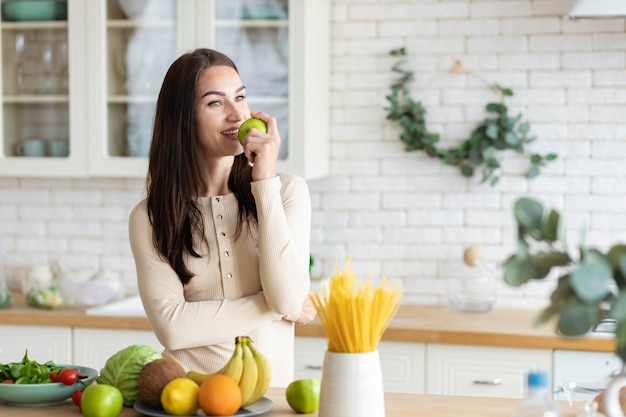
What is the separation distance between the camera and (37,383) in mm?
2072

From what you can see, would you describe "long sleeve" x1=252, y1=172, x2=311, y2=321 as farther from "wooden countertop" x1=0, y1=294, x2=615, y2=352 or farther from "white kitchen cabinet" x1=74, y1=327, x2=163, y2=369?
"white kitchen cabinet" x1=74, y1=327, x2=163, y2=369

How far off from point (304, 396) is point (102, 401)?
40 centimetres

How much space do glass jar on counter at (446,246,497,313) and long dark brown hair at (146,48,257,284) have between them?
5.12ft

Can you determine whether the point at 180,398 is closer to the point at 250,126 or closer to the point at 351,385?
the point at 351,385

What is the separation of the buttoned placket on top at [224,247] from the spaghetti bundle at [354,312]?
62 centimetres

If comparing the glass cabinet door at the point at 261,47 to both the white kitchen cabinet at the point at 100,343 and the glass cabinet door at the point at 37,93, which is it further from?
the white kitchen cabinet at the point at 100,343

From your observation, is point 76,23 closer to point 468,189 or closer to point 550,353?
point 468,189

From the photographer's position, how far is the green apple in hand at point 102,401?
1.89m

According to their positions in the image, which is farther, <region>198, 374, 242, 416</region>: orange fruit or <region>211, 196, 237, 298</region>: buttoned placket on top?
<region>211, 196, 237, 298</region>: buttoned placket on top

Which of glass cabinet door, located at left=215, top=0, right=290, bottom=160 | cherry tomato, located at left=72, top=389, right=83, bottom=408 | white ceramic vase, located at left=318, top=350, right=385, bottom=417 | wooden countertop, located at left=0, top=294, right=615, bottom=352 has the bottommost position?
wooden countertop, located at left=0, top=294, right=615, bottom=352

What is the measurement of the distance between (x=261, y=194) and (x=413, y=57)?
186 centimetres

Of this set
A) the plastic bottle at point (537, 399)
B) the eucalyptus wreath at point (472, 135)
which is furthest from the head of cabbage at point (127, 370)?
the eucalyptus wreath at point (472, 135)

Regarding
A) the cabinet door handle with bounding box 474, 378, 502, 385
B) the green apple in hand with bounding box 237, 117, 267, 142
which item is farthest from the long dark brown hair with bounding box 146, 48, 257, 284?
the cabinet door handle with bounding box 474, 378, 502, 385

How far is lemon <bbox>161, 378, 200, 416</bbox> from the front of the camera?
6.05ft
